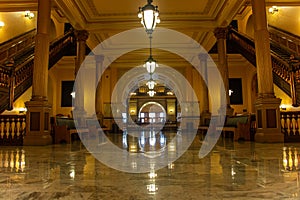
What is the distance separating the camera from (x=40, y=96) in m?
7.40

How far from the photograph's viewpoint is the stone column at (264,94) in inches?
281

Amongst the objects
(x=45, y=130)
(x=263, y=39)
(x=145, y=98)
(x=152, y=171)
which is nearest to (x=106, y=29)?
(x=45, y=130)

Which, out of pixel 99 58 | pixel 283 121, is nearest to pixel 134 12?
pixel 99 58

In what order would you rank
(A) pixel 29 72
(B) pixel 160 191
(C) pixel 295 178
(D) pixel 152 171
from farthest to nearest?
(A) pixel 29 72 → (D) pixel 152 171 → (C) pixel 295 178 → (B) pixel 160 191

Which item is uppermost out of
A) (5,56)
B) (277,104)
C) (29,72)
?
(5,56)

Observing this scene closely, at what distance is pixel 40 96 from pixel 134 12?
5.49m

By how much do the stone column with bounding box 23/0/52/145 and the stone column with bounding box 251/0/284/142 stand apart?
5.84m

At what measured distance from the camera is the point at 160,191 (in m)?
2.11

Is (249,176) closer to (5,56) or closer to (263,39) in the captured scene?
(263,39)

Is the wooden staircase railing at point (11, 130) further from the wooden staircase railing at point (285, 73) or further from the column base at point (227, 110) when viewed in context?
the wooden staircase railing at point (285, 73)

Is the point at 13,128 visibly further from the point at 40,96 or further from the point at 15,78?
the point at 15,78

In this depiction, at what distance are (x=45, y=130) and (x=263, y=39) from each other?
21.5 ft

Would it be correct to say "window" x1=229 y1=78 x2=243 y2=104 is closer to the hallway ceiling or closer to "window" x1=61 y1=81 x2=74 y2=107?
the hallway ceiling

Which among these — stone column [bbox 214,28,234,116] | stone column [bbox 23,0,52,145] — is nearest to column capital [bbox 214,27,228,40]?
stone column [bbox 214,28,234,116]
